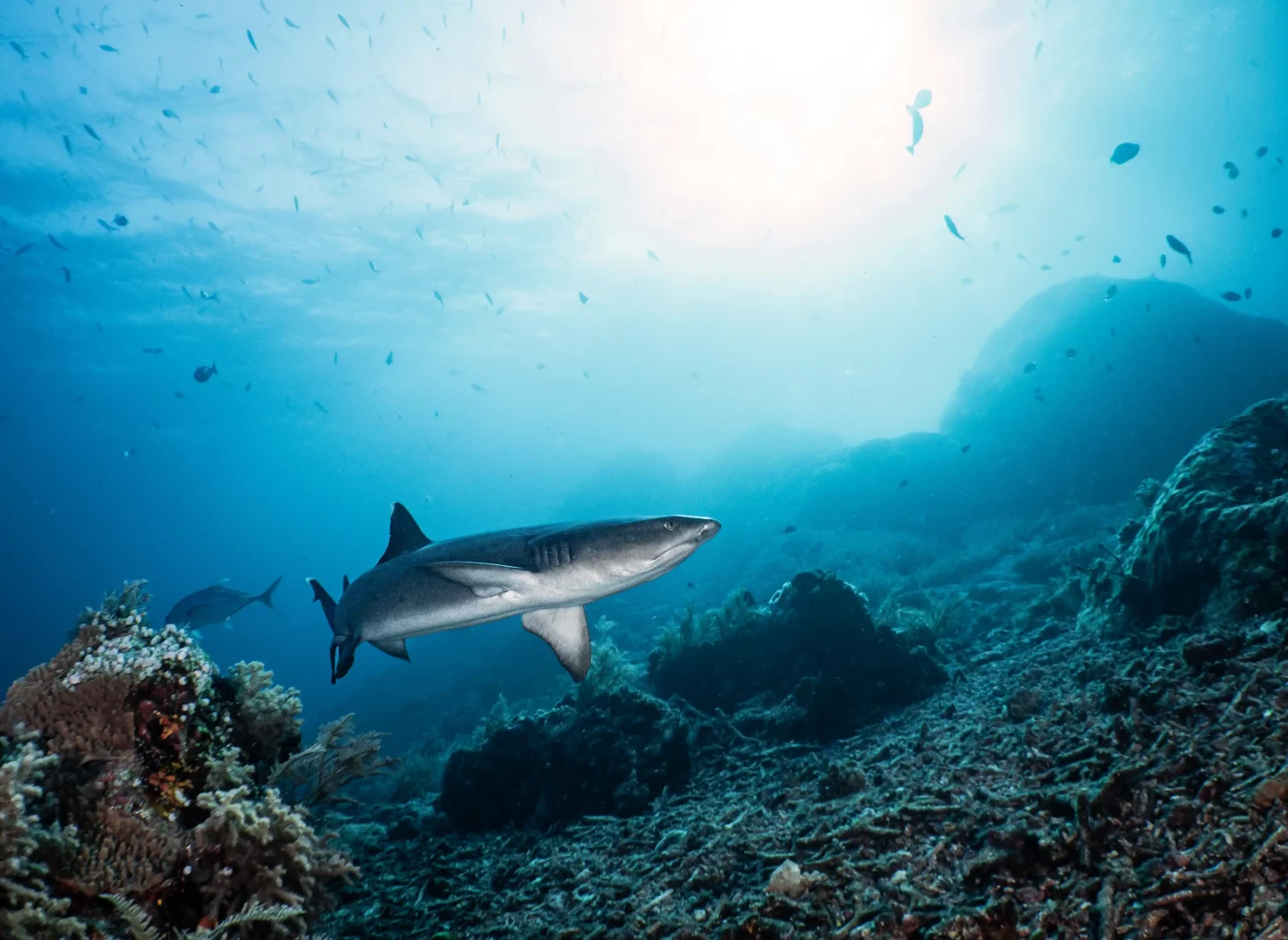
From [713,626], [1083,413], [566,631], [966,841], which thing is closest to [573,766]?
[566,631]

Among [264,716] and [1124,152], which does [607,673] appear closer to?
[264,716]

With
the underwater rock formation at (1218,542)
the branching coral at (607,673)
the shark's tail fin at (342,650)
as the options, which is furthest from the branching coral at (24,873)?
the branching coral at (607,673)

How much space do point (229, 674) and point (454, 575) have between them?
2683mm

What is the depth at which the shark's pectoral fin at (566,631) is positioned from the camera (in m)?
4.45

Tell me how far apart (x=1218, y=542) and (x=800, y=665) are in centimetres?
555

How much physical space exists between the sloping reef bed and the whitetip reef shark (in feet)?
6.27

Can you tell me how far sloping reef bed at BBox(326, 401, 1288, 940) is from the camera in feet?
8.26

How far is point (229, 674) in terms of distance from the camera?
14.9ft

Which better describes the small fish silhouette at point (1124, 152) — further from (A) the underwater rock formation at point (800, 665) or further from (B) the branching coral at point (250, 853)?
(B) the branching coral at point (250, 853)

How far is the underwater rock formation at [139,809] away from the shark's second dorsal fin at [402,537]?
1.79 metres

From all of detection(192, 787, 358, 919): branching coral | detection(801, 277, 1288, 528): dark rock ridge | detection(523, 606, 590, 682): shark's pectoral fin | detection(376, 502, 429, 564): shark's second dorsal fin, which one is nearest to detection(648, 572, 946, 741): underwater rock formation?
detection(523, 606, 590, 682): shark's pectoral fin

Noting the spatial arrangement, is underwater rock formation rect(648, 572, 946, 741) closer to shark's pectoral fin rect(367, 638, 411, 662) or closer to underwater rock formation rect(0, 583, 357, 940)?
shark's pectoral fin rect(367, 638, 411, 662)

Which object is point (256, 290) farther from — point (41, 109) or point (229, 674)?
point (229, 674)

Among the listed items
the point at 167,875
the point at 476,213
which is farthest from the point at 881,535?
the point at 476,213
